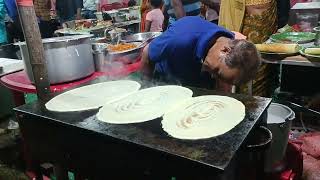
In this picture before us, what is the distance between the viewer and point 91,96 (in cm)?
185

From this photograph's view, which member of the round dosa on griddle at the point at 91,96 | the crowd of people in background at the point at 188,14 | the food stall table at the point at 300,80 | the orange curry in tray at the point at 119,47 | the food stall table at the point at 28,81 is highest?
the crowd of people in background at the point at 188,14

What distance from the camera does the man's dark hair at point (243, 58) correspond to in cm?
187

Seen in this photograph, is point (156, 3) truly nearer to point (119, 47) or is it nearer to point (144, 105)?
point (119, 47)

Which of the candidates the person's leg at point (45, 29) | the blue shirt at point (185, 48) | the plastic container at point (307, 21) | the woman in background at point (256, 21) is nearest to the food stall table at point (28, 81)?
the blue shirt at point (185, 48)

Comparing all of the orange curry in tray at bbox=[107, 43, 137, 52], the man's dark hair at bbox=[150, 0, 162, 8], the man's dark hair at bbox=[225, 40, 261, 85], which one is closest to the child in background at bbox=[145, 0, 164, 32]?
the man's dark hair at bbox=[150, 0, 162, 8]

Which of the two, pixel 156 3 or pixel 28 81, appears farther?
pixel 156 3

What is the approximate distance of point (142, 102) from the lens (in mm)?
1704

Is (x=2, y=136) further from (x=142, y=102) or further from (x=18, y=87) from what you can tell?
(x=142, y=102)

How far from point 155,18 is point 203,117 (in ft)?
15.8

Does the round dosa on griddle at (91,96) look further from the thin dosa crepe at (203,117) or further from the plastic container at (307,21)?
the plastic container at (307,21)

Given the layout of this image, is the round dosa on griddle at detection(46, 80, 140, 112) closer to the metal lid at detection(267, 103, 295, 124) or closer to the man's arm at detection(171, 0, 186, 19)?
the metal lid at detection(267, 103, 295, 124)

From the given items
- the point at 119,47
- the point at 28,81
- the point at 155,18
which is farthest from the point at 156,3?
the point at 28,81

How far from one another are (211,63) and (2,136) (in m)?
2.40

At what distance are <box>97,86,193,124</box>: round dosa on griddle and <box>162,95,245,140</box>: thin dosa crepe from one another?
75 mm
